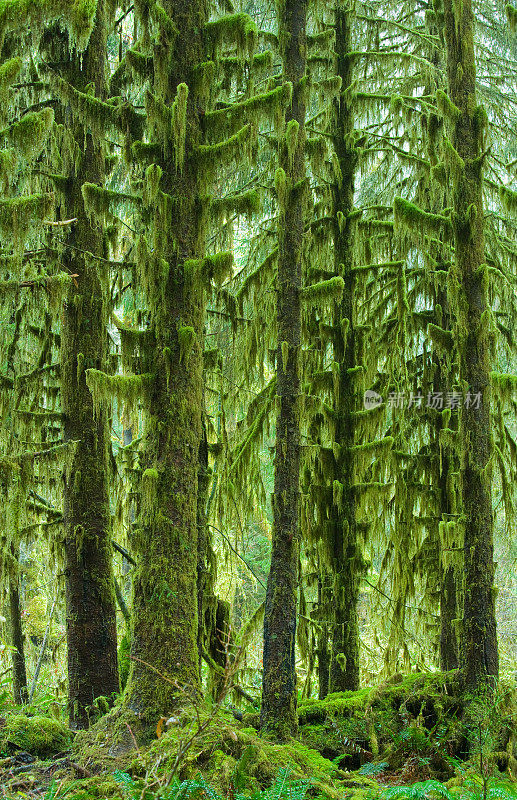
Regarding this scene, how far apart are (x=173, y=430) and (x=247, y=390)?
3286mm

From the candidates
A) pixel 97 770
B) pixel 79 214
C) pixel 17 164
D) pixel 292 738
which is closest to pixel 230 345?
pixel 79 214

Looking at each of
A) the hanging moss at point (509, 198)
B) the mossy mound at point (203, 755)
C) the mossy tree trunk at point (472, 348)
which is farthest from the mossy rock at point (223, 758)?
the hanging moss at point (509, 198)

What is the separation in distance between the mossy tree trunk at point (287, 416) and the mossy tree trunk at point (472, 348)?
1.74 m

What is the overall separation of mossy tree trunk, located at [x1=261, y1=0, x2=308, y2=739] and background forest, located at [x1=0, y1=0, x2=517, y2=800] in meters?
0.02

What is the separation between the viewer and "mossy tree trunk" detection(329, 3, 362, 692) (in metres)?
8.62

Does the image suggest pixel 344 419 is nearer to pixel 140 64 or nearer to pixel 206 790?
pixel 140 64

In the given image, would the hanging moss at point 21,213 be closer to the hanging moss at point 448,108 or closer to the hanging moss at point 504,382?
the hanging moss at point 448,108

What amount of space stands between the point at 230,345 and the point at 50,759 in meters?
4.88

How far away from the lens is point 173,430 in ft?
19.1

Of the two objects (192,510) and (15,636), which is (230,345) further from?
(15,636)

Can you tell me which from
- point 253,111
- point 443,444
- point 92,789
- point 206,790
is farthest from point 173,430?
point 443,444

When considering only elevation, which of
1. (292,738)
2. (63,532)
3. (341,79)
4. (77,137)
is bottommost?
(292,738)

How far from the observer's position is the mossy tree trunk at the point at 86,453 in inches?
269

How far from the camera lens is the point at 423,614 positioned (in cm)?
990
